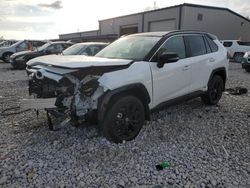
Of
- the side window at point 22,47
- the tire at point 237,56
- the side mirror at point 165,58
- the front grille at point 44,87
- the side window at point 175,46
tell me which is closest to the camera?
the front grille at point 44,87

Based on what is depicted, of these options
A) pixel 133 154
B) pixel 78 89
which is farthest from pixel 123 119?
pixel 78 89

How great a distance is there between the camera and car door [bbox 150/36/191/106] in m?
4.21

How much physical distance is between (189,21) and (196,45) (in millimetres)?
20735

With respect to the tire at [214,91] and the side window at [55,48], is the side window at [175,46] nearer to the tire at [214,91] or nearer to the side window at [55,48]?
the tire at [214,91]

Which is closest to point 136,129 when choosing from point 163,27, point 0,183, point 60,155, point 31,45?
point 60,155

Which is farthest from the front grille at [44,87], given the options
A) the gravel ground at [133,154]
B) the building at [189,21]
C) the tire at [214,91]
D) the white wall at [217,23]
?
the white wall at [217,23]

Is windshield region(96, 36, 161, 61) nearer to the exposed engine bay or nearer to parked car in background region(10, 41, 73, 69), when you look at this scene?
the exposed engine bay

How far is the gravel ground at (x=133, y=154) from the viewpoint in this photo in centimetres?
308

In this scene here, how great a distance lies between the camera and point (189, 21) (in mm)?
24531

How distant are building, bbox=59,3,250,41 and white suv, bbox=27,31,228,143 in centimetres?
2057

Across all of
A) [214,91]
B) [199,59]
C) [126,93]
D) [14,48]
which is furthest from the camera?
[14,48]

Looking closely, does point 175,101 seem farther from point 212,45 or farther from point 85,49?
point 85,49

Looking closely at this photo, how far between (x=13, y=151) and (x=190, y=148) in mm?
2720

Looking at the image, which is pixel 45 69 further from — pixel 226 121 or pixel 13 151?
pixel 226 121
